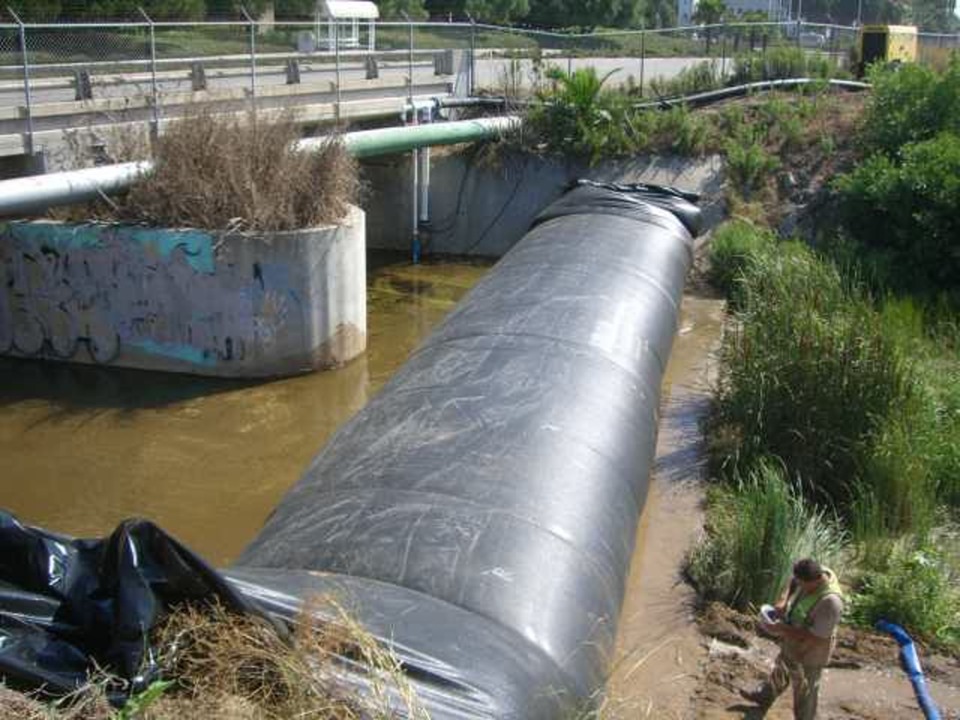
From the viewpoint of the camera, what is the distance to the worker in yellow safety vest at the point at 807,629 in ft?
16.9

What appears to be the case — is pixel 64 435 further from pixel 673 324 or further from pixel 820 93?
pixel 820 93

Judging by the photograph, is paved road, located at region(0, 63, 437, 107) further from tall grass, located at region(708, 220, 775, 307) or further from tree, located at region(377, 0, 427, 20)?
tree, located at region(377, 0, 427, 20)

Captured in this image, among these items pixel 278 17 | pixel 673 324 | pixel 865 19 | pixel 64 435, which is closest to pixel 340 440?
pixel 673 324

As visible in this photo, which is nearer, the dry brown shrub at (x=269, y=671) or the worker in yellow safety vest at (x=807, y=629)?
the dry brown shrub at (x=269, y=671)

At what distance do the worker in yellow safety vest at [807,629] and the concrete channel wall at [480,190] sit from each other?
14078 millimetres

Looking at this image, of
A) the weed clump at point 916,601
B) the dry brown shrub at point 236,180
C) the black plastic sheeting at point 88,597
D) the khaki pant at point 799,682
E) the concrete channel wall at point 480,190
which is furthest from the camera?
the concrete channel wall at point 480,190

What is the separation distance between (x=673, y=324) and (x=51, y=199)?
6381mm

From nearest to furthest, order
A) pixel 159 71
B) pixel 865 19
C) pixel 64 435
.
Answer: pixel 64 435 → pixel 159 71 → pixel 865 19

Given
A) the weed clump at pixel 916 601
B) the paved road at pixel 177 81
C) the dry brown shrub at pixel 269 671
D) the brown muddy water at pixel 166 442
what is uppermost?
the paved road at pixel 177 81

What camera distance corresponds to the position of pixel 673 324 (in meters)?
9.71

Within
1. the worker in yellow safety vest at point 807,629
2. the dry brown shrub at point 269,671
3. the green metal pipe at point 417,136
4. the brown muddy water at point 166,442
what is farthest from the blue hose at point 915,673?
the green metal pipe at point 417,136

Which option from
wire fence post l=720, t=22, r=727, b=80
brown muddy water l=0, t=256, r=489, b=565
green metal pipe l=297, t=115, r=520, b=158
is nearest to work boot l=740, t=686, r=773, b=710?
brown muddy water l=0, t=256, r=489, b=565

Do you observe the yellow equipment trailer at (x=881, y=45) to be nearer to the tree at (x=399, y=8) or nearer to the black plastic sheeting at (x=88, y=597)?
the black plastic sheeting at (x=88, y=597)

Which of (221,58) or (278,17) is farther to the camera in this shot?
(278,17)
